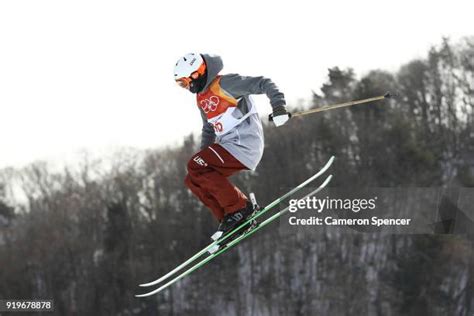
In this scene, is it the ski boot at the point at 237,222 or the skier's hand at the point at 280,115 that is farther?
the ski boot at the point at 237,222

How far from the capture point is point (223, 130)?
943cm

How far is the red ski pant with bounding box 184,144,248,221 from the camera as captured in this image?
9.45m

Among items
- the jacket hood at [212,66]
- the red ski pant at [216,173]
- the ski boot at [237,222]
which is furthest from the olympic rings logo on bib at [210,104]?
Answer: the ski boot at [237,222]

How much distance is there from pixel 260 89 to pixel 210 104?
2.41 ft

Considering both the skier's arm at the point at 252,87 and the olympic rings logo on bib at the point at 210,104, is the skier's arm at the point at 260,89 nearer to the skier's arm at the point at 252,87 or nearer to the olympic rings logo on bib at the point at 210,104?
the skier's arm at the point at 252,87

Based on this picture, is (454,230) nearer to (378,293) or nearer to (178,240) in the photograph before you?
(378,293)

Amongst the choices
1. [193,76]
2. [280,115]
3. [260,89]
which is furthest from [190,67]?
[280,115]

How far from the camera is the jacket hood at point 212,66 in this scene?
29.9 ft

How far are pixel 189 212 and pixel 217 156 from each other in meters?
44.7

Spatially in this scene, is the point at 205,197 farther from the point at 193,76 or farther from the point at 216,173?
the point at 193,76

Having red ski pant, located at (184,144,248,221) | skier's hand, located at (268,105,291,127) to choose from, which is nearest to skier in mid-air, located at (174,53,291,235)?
red ski pant, located at (184,144,248,221)

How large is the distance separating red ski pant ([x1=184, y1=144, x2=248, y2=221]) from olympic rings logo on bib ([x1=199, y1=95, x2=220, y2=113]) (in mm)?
503

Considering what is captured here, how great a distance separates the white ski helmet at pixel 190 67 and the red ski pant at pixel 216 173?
94 centimetres

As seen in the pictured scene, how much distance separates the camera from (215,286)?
49.6 metres
